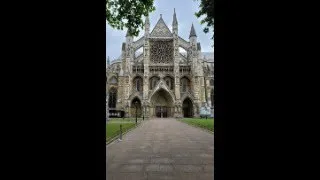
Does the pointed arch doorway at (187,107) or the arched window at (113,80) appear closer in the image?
the pointed arch doorway at (187,107)

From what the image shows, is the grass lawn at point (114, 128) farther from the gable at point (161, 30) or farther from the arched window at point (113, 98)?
the gable at point (161, 30)

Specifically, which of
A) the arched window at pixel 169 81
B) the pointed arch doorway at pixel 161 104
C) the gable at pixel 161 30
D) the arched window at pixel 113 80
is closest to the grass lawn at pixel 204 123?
the pointed arch doorway at pixel 161 104

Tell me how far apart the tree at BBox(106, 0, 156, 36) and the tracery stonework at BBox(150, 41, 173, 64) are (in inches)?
1281

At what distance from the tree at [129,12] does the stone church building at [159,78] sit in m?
29.6

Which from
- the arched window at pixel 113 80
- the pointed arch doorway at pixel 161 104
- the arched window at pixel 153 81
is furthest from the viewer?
the arched window at pixel 113 80

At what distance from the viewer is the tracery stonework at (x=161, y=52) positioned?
42406 millimetres

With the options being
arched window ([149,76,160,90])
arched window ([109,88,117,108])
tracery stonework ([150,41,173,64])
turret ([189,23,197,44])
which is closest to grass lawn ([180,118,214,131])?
arched window ([149,76,160,90])

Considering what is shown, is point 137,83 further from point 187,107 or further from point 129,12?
point 129,12

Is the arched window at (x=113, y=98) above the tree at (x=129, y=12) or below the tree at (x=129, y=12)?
below

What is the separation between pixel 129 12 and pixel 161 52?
33.5 m
